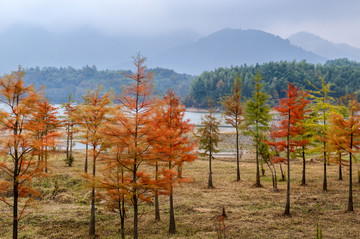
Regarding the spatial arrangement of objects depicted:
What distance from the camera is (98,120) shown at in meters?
16.7

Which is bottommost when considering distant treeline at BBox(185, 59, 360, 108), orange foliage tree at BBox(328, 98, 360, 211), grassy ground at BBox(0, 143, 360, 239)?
grassy ground at BBox(0, 143, 360, 239)

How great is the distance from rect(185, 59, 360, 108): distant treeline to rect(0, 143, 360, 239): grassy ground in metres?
108

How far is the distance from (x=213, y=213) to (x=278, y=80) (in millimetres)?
131597

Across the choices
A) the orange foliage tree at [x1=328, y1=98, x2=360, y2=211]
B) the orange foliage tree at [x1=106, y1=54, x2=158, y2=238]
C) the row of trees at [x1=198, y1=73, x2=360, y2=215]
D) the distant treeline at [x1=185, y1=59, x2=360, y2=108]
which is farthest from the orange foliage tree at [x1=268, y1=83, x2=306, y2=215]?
the distant treeline at [x1=185, y1=59, x2=360, y2=108]

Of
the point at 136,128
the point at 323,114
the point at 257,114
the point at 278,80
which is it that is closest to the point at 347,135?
the point at 323,114

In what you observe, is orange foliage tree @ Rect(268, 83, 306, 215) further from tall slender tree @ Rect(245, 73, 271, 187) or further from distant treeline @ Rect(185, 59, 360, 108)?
distant treeline @ Rect(185, 59, 360, 108)

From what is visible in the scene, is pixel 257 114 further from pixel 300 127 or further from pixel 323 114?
pixel 323 114

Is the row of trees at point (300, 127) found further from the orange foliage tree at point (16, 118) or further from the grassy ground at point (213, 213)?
the orange foliage tree at point (16, 118)

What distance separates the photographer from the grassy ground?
1544cm

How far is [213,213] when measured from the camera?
1847 cm

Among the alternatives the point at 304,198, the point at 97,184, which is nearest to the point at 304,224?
the point at 304,198

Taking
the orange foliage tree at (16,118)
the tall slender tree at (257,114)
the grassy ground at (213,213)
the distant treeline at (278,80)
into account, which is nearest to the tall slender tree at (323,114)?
the grassy ground at (213,213)

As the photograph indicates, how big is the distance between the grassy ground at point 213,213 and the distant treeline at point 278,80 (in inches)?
4233

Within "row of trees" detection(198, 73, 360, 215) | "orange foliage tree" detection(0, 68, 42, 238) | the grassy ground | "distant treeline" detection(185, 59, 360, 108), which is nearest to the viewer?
"orange foliage tree" detection(0, 68, 42, 238)
